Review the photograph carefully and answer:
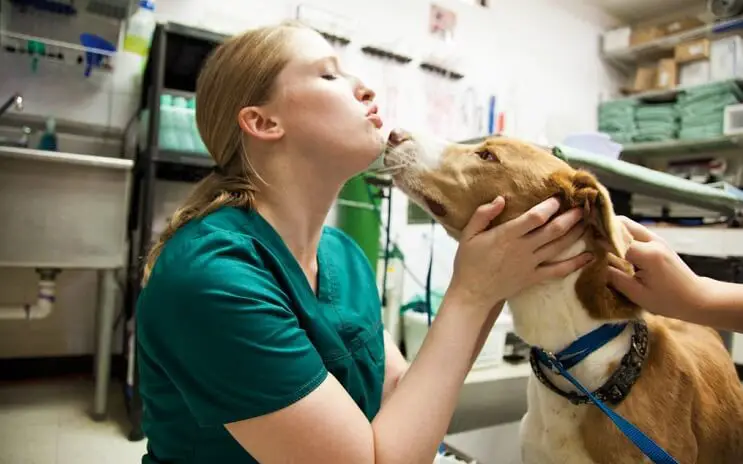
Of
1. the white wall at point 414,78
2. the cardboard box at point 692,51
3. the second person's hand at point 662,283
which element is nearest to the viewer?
the second person's hand at point 662,283

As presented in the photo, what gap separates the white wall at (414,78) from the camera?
8.38ft

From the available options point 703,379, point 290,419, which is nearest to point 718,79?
point 703,379

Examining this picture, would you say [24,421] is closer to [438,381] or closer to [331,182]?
[331,182]

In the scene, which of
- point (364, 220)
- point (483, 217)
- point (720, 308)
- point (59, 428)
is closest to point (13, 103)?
point (59, 428)

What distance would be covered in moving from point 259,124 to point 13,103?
198 cm

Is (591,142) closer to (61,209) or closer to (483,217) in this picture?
(483,217)

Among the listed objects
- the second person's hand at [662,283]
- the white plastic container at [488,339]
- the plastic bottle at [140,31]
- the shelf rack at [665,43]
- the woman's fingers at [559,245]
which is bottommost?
the white plastic container at [488,339]

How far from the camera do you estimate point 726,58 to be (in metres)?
3.90

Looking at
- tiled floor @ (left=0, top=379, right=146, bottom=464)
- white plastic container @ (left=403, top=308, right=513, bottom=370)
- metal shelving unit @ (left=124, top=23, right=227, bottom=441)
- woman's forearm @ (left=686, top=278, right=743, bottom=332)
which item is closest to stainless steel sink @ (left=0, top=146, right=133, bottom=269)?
metal shelving unit @ (left=124, top=23, right=227, bottom=441)

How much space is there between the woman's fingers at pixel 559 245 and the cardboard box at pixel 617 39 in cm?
425

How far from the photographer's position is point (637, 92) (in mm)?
4438

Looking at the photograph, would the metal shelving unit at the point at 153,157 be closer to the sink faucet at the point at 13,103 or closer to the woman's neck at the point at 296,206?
the sink faucet at the point at 13,103

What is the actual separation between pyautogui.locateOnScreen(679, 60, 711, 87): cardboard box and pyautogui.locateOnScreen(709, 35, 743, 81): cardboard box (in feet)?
0.14

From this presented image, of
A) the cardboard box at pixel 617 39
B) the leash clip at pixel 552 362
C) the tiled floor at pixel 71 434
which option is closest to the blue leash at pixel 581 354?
the leash clip at pixel 552 362
